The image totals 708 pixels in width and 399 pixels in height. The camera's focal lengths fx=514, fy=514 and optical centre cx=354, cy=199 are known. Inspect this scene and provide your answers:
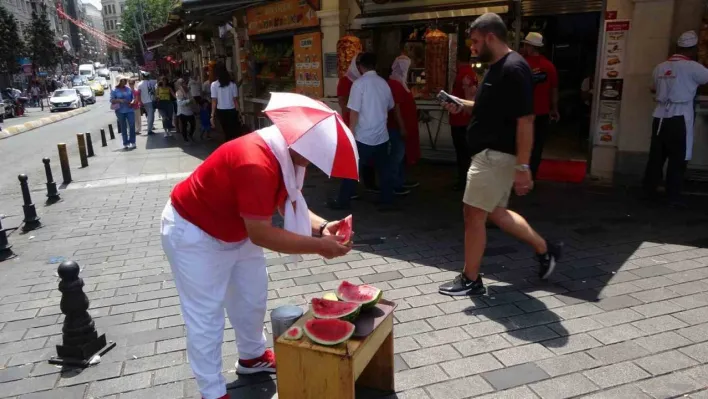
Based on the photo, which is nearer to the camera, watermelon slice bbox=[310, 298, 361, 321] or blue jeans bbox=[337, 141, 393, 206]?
watermelon slice bbox=[310, 298, 361, 321]

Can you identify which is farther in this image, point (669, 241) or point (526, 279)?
point (669, 241)

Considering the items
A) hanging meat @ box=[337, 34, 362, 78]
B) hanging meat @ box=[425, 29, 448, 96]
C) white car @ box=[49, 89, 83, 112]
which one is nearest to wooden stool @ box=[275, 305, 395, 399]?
hanging meat @ box=[425, 29, 448, 96]

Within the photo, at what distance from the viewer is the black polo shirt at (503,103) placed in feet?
11.8

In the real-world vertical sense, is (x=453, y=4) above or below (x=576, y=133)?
above

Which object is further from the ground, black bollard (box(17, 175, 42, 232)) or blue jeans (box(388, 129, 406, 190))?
blue jeans (box(388, 129, 406, 190))

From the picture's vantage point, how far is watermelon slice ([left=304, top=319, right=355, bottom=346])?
240cm

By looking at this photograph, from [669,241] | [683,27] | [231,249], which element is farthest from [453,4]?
[231,249]

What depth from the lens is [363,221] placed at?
623 centimetres

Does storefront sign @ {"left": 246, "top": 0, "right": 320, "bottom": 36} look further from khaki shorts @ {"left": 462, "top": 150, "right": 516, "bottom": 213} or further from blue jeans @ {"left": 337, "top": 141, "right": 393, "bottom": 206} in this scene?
khaki shorts @ {"left": 462, "top": 150, "right": 516, "bottom": 213}

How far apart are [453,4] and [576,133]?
463cm

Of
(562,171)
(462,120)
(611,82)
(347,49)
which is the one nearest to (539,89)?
(462,120)

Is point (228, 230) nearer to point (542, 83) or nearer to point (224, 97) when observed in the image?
point (542, 83)

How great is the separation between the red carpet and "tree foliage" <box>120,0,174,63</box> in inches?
1919

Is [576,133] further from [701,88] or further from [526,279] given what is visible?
[526,279]
